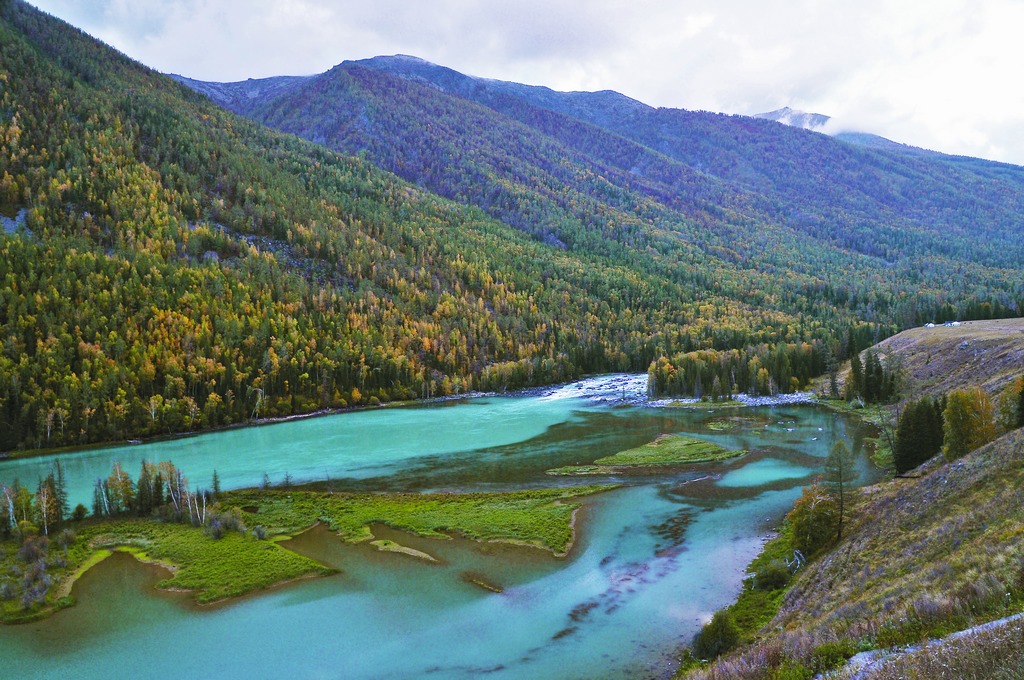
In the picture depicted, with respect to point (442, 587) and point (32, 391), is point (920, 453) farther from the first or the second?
point (32, 391)

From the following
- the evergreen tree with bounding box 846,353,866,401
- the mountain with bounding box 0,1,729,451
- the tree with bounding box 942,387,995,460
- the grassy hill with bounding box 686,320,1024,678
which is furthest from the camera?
the mountain with bounding box 0,1,729,451

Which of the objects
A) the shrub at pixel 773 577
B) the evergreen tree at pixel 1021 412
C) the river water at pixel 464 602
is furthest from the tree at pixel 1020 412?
the shrub at pixel 773 577

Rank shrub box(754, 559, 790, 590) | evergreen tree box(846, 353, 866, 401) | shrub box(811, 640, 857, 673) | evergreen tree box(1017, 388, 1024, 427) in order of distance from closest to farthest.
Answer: shrub box(811, 640, 857, 673) → shrub box(754, 559, 790, 590) → evergreen tree box(1017, 388, 1024, 427) → evergreen tree box(846, 353, 866, 401)

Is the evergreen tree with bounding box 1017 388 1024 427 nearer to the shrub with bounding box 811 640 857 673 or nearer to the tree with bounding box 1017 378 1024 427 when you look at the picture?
the tree with bounding box 1017 378 1024 427

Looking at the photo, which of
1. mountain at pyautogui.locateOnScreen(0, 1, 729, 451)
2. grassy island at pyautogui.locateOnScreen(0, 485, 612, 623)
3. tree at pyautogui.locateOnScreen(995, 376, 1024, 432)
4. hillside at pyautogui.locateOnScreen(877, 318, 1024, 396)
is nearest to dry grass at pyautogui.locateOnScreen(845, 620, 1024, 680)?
grassy island at pyautogui.locateOnScreen(0, 485, 612, 623)

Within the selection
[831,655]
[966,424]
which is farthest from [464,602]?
[966,424]

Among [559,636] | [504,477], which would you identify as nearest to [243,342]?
[504,477]

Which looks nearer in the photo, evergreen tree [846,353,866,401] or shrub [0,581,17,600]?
shrub [0,581,17,600]
